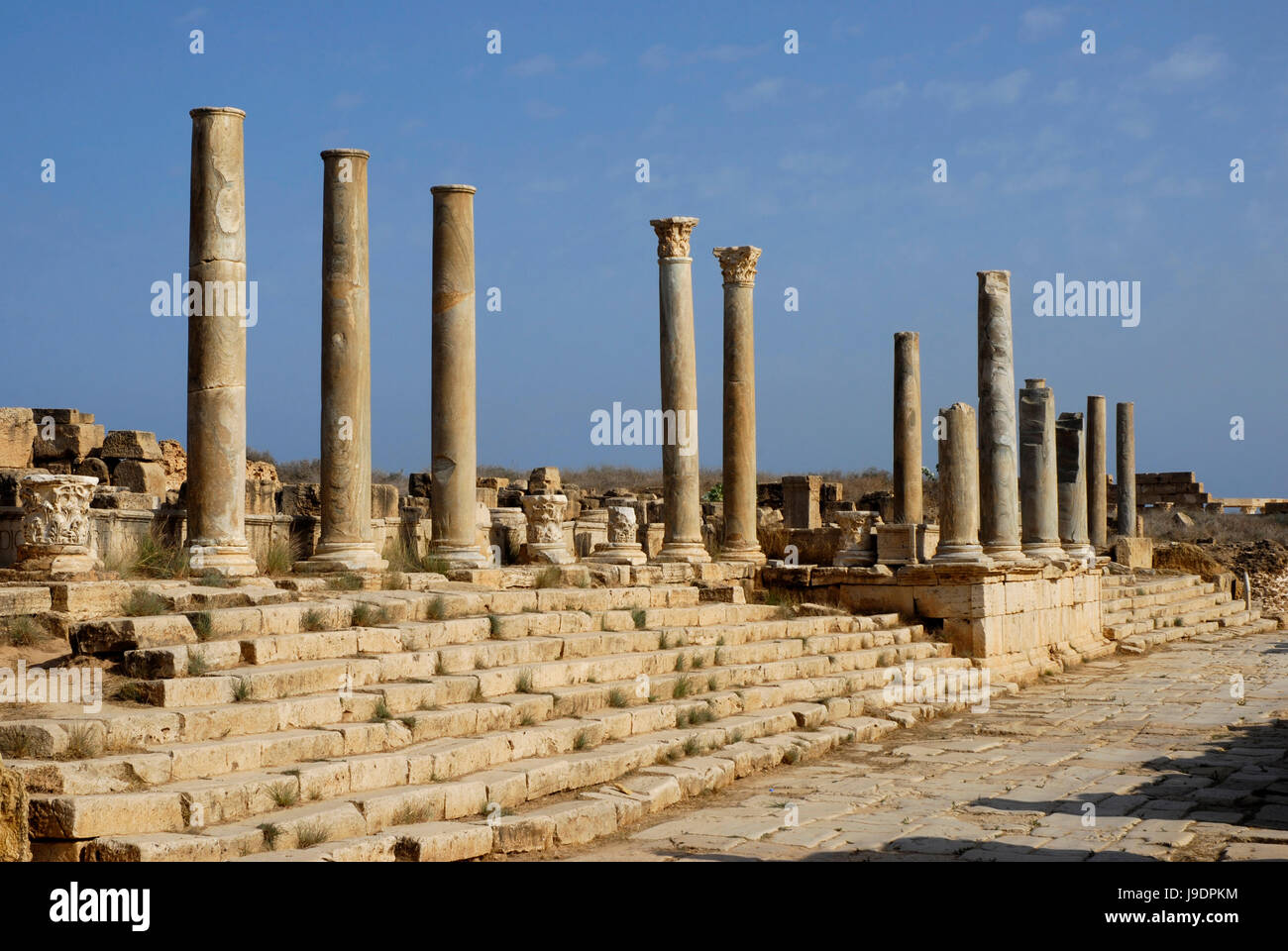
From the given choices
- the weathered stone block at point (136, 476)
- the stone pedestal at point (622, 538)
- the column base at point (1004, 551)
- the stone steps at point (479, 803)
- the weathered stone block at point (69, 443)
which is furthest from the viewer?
the weathered stone block at point (69, 443)

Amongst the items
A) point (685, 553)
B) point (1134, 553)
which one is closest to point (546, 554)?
point (685, 553)

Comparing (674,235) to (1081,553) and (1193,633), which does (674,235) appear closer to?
(1081,553)

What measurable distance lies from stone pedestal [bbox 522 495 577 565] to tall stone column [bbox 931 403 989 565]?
5522 mm

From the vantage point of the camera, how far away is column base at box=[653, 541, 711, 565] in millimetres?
19453

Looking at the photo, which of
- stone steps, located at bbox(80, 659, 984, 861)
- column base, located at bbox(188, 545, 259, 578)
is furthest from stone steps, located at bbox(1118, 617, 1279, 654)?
column base, located at bbox(188, 545, 259, 578)

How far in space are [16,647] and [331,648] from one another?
2312 millimetres

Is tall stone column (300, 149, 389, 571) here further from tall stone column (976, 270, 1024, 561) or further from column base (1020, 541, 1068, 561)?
column base (1020, 541, 1068, 561)

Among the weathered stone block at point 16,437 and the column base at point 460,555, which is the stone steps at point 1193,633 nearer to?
the column base at point 460,555

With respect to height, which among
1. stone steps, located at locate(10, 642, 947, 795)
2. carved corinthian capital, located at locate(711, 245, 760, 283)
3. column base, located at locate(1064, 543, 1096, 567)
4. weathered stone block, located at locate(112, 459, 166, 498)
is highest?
carved corinthian capital, located at locate(711, 245, 760, 283)

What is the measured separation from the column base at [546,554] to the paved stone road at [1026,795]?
5.04 m

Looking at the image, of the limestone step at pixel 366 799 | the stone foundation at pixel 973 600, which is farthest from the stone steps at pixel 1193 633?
the limestone step at pixel 366 799

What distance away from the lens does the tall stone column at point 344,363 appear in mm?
14133

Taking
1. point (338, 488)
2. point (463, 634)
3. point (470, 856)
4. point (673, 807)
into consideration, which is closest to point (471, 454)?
point (338, 488)

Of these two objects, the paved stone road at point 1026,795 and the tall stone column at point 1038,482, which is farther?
the tall stone column at point 1038,482
